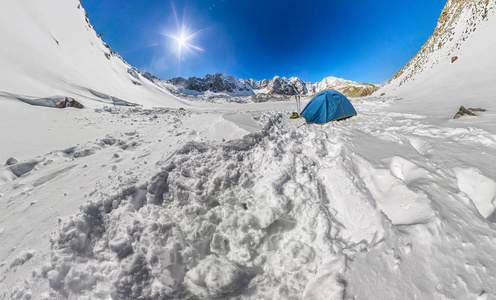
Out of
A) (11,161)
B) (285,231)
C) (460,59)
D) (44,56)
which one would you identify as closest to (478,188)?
(285,231)

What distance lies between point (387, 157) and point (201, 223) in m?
4.12

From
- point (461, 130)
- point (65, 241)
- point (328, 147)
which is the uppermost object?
point (461, 130)

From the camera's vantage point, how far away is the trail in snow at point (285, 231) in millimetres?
1948

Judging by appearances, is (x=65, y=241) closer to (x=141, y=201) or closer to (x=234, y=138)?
(x=141, y=201)

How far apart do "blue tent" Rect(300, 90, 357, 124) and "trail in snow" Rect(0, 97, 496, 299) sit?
4670mm

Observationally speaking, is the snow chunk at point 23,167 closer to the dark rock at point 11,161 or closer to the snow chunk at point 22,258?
the dark rock at point 11,161

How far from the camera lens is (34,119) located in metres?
6.58

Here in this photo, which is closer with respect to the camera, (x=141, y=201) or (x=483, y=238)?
(x=483, y=238)

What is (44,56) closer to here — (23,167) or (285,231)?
(23,167)

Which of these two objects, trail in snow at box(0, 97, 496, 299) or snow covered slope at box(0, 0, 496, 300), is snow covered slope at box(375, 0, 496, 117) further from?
trail in snow at box(0, 97, 496, 299)

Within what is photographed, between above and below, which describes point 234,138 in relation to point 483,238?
above

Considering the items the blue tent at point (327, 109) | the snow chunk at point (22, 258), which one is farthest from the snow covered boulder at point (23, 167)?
the blue tent at point (327, 109)

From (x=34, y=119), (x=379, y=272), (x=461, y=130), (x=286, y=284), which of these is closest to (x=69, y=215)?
(x=286, y=284)

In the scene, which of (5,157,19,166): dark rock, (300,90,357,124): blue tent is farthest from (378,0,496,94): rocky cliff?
(5,157,19,166): dark rock
